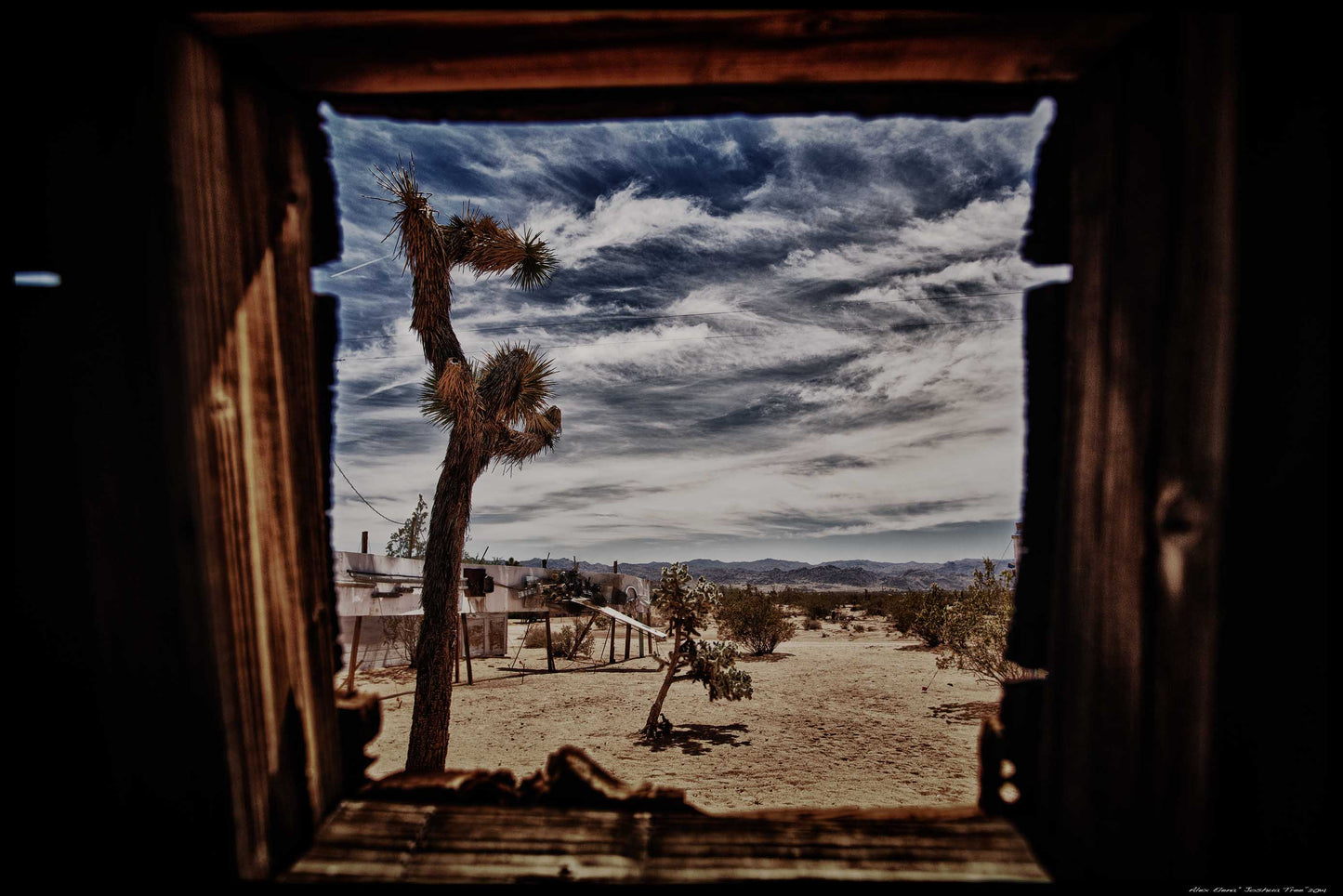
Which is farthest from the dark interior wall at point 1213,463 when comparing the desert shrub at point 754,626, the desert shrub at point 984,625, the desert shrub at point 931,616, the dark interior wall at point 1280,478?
the desert shrub at point 754,626

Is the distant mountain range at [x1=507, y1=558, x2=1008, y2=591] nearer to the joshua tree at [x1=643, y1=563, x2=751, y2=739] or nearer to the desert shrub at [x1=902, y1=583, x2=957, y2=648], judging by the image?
the desert shrub at [x1=902, y1=583, x2=957, y2=648]

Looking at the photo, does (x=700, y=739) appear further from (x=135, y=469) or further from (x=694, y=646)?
(x=135, y=469)

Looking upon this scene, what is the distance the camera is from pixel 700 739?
1015cm

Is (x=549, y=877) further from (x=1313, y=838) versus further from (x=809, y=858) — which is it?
(x=1313, y=838)

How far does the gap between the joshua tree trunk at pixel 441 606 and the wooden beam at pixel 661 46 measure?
7.25 m

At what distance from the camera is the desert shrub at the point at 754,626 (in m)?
21.9

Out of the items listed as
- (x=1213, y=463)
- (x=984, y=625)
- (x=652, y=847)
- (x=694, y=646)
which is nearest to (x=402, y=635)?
(x=694, y=646)

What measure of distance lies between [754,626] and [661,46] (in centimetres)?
2220

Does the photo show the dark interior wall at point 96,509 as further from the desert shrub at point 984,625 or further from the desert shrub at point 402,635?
the desert shrub at point 402,635

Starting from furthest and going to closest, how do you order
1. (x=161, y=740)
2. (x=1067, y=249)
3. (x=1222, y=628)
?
1. (x=1067, y=249)
2. (x=161, y=740)
3. (x=1222, y=628)

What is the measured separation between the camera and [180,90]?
922 millimetres

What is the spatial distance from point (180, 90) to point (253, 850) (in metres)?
1.13

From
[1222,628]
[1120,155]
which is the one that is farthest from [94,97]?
[1222,628]

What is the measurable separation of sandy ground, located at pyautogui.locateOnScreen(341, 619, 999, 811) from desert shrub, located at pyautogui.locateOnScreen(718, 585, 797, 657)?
3.47 metres
